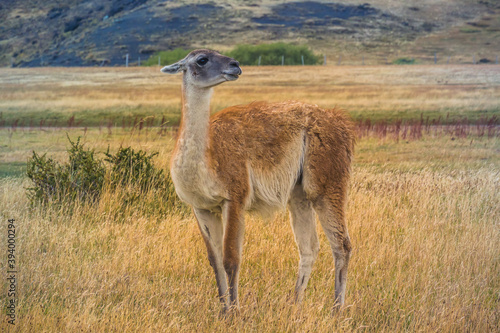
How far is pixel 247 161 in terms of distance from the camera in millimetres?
5812

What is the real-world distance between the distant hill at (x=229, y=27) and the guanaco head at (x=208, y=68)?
88.2 meters

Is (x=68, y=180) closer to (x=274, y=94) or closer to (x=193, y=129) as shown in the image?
(x=193, y=129)

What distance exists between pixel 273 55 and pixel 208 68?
74.1 meters

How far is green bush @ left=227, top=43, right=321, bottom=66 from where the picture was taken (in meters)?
77.2

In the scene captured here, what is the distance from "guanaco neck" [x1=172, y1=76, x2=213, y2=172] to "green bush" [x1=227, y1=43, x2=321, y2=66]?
7189cm

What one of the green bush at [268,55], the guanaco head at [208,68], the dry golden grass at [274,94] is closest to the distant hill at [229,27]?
the green bush at [268,55]

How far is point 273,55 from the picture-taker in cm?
7806

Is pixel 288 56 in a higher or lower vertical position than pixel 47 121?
lower

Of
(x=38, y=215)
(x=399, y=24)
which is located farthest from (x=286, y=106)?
(x=399, y=24)

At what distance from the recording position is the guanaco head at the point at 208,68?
5.38 meters

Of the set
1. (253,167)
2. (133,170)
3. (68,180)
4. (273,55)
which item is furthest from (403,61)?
(253,167)

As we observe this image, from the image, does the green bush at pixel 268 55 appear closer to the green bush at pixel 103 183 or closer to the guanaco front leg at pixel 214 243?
the green bush at pixel 103 183

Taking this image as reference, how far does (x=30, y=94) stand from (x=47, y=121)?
513 inches

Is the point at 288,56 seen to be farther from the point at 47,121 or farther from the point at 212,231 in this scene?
the point at 212,231
